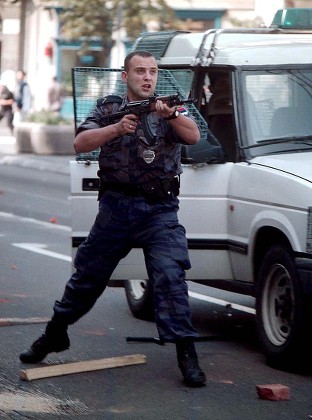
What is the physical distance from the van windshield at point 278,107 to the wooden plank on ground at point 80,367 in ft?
5.29

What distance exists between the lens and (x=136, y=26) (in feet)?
102

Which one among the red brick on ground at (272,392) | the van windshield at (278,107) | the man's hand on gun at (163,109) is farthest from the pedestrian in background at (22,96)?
the red brick on ground at (272,392)

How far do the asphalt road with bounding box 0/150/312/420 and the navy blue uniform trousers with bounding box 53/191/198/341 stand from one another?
375 millimetres

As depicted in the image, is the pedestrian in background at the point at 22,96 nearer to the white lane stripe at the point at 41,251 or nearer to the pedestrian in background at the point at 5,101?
the pedestrian in background at the point at 5,101

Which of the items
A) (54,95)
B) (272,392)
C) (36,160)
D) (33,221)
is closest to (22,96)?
(54,95)

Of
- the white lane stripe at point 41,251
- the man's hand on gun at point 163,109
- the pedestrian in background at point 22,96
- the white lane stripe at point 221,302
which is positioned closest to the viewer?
the man's hand on gun at point 163,109

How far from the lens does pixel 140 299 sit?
30.9 feet

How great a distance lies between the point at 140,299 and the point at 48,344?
2.08 m

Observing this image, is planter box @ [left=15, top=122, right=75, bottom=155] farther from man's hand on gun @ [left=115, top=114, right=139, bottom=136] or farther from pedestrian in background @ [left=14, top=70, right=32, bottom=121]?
man's hand on gun @ [left=115, top=114, right=139, bottom=136]

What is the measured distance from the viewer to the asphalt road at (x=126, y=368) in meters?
6.36

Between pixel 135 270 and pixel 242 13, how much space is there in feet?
119

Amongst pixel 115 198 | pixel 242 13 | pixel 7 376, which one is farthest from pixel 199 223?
pixel 242 13

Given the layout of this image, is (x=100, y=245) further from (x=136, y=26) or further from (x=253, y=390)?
(x=136, y=26)

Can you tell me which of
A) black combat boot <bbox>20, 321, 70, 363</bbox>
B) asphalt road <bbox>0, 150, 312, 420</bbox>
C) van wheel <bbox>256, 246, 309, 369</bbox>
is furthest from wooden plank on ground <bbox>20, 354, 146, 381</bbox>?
van wheel <bbox>256, 246, 309, 369</bbox>
